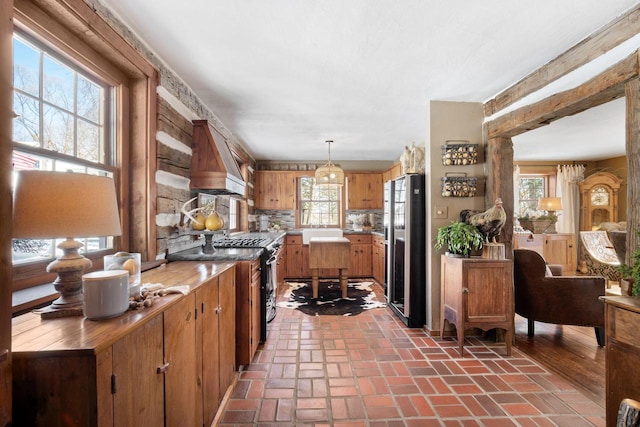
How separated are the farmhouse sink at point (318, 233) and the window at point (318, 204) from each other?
39 cm

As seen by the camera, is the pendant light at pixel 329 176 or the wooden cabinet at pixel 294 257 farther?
the wooden cabinet at pixel 294 257

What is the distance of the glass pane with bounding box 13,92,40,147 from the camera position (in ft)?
4.13

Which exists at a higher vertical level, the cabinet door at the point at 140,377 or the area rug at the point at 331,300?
the cabinet door at the point at 140,377

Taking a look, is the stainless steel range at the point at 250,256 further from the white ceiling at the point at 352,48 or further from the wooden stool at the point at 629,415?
the wooden stool at the point at 629,415

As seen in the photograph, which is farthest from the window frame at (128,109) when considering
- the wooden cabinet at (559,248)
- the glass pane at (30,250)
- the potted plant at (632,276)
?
the wooden cabinet at (559,248)

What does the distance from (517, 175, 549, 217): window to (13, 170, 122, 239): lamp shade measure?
25.8 feet

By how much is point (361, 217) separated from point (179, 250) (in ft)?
14.2

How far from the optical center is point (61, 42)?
1462mm

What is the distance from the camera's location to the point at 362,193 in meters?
6.27

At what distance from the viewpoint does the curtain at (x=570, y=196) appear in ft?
20.6

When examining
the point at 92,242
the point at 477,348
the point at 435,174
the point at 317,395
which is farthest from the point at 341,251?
the point at 92,242

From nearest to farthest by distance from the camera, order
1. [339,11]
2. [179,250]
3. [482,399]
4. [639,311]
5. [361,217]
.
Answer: [639,311] → [339,11] → [482,399] → [179,250] → [361,217]

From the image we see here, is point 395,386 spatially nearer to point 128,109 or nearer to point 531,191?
point 128,109

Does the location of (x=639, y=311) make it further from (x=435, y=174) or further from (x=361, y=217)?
(x=361, y=217)
